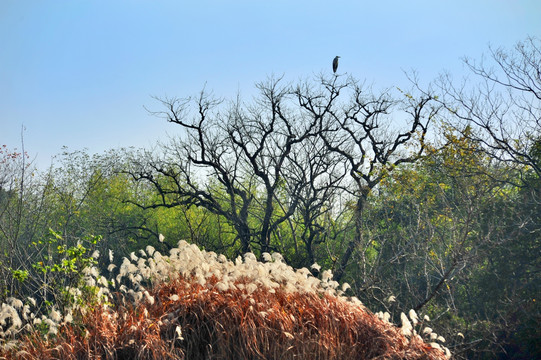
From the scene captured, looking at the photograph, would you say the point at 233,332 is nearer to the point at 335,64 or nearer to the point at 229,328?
the point at 229,328

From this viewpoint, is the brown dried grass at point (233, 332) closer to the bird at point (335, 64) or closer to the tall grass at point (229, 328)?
the tall grass at point (229, 328)

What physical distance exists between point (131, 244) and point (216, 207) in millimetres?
6365

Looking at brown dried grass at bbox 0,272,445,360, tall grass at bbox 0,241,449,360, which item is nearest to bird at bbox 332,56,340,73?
tall grass at bbox 0,241,449,360

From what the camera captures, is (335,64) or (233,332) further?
(335,64)

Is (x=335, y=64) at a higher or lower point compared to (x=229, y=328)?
higher

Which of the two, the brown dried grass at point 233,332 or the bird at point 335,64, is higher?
the bird at point 335,64

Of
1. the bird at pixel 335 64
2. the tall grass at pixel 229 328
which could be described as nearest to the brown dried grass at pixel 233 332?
the tall grass at pixel 229 328

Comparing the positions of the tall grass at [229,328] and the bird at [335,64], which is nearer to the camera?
the tall grass at [229,328]

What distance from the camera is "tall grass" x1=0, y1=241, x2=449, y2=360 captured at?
6.16 metres

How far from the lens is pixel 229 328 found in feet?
21.1

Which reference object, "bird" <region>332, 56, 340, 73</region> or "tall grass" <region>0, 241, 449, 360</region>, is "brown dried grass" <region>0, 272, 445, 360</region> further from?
"bird" <region>332, 56, 340, 73</region>

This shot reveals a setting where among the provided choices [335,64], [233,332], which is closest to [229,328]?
[233,332]

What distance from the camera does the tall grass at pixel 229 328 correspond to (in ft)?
20.2

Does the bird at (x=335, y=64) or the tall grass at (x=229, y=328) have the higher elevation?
the bird at (x=335, y=64)
